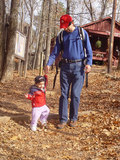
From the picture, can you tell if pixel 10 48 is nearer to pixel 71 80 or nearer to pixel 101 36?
pixel 71 80

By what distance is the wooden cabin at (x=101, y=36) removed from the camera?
76.8 ft

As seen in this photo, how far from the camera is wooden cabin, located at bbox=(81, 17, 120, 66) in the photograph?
76.8 ft

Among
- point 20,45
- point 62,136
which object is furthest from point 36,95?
point 20,45

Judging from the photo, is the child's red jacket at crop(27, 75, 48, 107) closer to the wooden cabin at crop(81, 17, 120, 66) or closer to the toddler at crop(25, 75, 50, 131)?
the toddler at crop(25, 75, 50, 131)

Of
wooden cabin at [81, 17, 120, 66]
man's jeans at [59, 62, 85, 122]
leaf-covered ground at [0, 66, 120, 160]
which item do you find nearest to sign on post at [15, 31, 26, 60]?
leaf-covered ground at [0, 66, 120, 160]

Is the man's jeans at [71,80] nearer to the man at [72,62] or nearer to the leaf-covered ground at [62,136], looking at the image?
the man at [72,62]

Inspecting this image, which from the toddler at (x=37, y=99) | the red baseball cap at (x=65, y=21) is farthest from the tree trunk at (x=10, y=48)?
the red baseball cap at (x=65, y=21)

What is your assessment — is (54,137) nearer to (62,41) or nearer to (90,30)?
(62,41)

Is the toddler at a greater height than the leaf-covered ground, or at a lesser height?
greater

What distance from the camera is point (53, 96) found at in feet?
28.5

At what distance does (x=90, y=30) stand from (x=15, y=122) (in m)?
20.9

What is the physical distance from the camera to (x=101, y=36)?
25641 millimetres

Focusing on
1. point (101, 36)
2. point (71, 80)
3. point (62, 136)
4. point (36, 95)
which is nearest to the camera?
point (62, 136)

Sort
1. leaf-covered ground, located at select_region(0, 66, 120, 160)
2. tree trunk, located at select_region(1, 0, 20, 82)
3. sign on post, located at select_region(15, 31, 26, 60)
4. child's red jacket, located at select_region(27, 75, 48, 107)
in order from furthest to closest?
sign on post, located at select_region(15, 31, 26, 60), tree trunk, located at select_region(1, 0, 20, 82), child's red jacket, located at select_region(27, 75, 48, 107), leaf-covered ground, located at select_region(0, 66, 120, 160)
